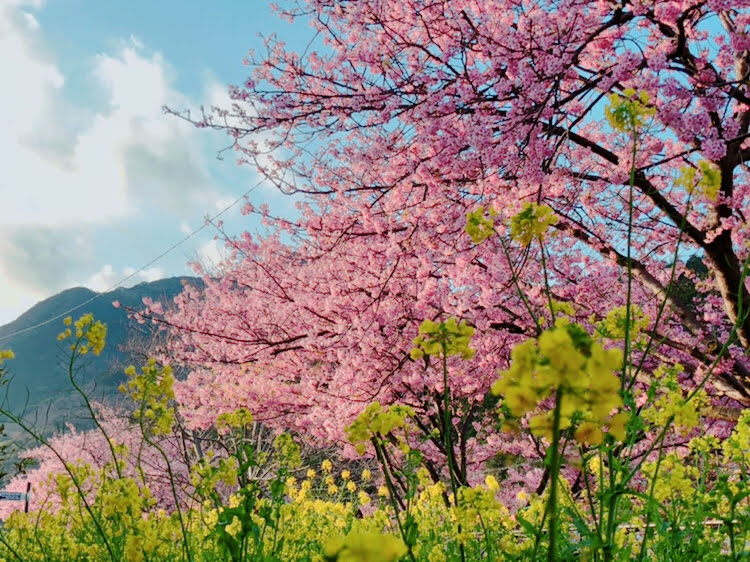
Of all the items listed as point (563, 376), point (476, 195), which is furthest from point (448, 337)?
point (476, 195)

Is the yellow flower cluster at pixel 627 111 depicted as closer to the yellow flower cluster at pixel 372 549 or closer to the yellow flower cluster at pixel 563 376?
the yellow flower cluster at pixel 563 376

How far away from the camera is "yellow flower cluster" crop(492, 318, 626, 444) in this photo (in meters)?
0.71

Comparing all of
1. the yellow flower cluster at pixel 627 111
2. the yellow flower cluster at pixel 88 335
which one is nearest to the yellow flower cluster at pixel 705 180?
the yellow flower cluster at pixel 627 111

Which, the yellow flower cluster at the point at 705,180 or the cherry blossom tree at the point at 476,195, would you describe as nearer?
the yellow flower cluster at the point at 705,180

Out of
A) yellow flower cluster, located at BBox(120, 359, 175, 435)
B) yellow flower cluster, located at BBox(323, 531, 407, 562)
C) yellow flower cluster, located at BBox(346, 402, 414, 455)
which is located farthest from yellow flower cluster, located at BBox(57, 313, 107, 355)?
yellow flower cluster, located at BBox(323, 531, 407, 562)

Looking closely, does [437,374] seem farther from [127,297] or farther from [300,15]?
[127,297]

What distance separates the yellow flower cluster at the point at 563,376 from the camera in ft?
2.34

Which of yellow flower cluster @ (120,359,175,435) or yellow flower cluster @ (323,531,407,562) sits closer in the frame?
yellow flower cluster @ (323,531,407,562)

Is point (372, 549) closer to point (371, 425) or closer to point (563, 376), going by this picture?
point (563, 376)

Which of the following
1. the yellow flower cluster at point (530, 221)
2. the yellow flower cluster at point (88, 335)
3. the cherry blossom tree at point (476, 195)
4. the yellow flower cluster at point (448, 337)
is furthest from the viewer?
the cherry blossom tree at point (476, 195)

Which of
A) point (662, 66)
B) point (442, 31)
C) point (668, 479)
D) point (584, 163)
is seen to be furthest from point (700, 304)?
point (668, 479)

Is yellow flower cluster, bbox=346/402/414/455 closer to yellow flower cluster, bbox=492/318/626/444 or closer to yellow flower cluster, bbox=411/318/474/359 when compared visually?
yellow flower cluster, bbox=411/318/474/359

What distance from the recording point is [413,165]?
17.8ft

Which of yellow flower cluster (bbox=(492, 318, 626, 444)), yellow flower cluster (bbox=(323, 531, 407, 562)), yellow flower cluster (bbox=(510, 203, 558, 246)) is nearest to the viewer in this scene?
yellow flower cluster (bbox=(323, 531, 407, 562))
